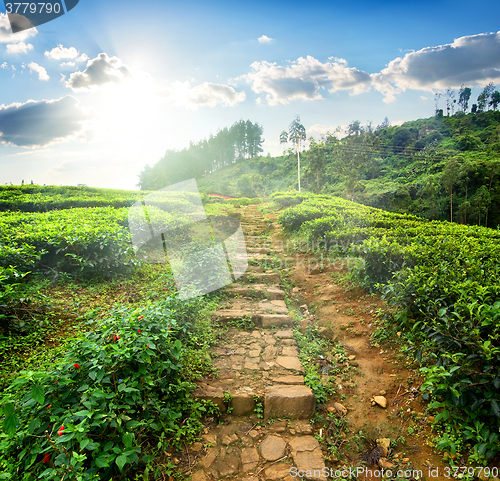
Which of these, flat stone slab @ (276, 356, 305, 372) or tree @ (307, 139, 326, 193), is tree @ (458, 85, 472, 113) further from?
flat stone slab @ (276, 356, 305, 372)

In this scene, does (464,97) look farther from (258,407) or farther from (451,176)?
(258,407)

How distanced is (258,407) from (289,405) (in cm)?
30

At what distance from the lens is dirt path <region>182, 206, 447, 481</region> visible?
2.09m

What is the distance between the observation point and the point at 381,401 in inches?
101

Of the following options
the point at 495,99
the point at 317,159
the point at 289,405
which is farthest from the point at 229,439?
the point at 495,99

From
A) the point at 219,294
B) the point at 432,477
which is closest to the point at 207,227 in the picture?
the point at 219,294

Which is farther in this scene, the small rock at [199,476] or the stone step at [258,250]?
the stone step at [258,250]

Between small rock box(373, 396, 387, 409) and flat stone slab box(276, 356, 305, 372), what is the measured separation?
0.76m

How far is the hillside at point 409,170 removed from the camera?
22953mm

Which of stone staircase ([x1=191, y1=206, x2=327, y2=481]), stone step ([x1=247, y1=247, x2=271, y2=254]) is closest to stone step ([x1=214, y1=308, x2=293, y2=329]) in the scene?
stone staircase ([x1=191, y1=206, x2=327, y2=481])

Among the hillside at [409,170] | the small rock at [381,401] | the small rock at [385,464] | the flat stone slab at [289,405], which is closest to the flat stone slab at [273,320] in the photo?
the flat stone slab at [289,405]

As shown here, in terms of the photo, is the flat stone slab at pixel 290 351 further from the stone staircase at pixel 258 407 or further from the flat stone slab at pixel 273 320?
the flat stone slab at pixel 273 320

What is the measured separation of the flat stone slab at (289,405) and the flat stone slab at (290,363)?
1.45 feet

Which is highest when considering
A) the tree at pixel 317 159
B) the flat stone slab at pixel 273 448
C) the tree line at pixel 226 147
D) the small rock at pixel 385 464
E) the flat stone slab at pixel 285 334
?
the tree line at pixel 226 147
